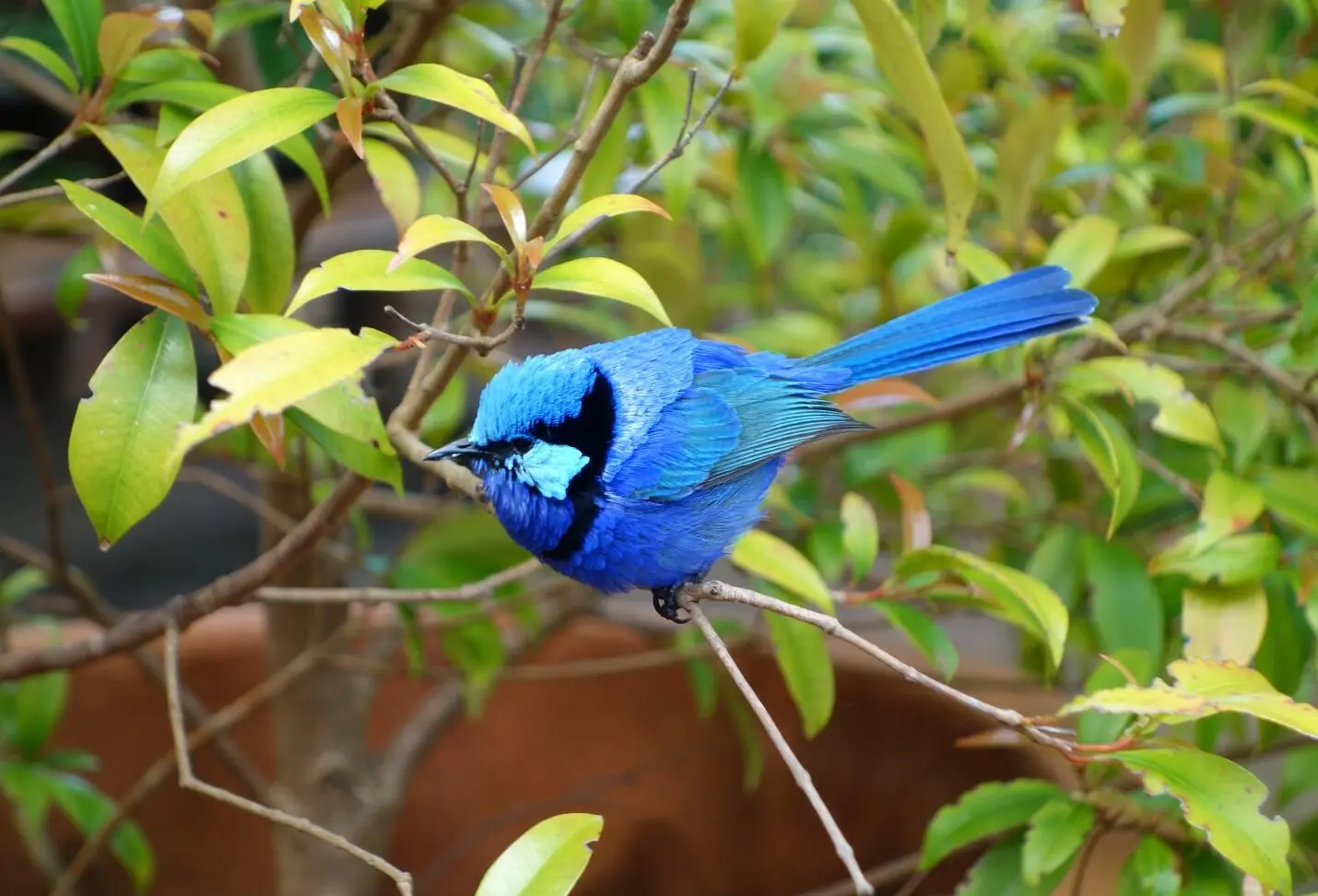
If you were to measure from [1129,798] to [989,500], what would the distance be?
2007mm

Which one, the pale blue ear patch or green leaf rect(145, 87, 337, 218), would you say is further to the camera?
the pale blue ear patch

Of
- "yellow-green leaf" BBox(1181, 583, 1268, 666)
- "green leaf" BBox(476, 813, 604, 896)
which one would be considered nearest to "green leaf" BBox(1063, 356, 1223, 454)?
Result: "yellow-green leaf" BBox(1181, 583, 1268, 666)

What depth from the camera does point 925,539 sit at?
1.21 m

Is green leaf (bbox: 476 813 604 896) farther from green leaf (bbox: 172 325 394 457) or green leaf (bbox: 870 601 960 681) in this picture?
green leaf (bbox: 870 601 960 681)

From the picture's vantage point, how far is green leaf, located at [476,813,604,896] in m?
0.77

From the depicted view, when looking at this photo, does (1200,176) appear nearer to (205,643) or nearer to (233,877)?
(205,643)

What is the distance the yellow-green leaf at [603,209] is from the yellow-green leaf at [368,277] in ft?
0.29

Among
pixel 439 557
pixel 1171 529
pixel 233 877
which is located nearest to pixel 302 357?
pixel 439 557

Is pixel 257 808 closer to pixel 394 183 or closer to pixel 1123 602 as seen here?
pixel 394 183

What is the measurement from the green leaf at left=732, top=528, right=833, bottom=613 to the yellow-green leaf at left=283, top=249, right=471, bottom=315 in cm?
47

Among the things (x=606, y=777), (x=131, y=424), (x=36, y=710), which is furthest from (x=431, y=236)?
(x=606, y=777)

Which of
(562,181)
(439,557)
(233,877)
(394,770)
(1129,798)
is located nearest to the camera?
(562,181)

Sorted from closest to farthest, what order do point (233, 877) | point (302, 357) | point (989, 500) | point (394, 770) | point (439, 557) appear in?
point (302, 357) < point (439, 557) < point (394, 770) < point (233, 877) < point (989, 500)

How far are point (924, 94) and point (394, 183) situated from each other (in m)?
0.48
